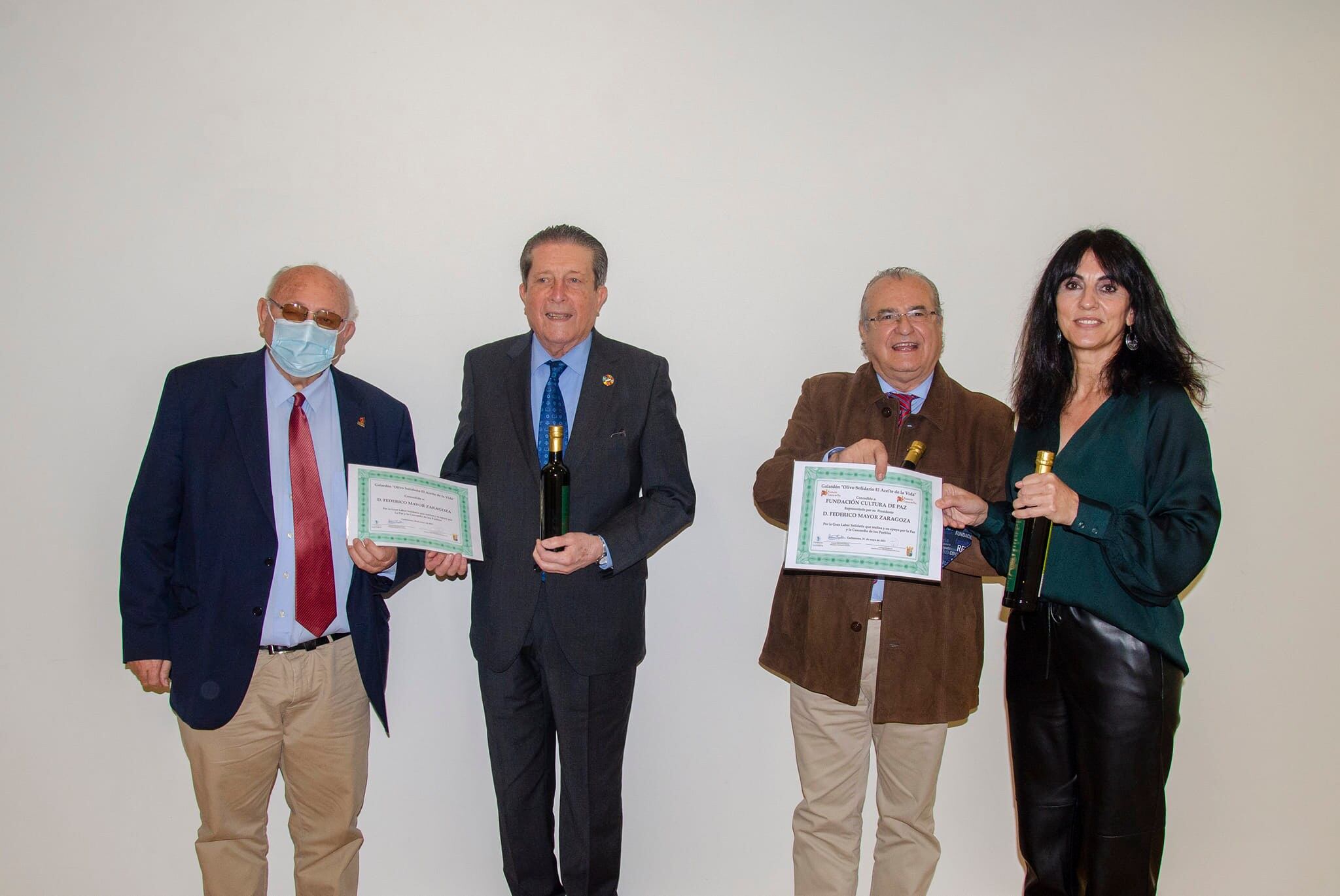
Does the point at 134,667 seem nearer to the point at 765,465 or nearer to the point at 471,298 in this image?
the point at 471,298

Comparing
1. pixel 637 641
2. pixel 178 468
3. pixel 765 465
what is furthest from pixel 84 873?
pixel 765 465

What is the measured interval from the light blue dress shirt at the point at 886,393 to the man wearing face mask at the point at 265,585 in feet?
4.48

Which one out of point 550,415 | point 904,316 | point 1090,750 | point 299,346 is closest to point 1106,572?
point 1090,750

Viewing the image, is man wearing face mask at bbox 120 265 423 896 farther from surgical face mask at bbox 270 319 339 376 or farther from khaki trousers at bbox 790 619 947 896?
khaki trousers at bbox 790 619 947 896

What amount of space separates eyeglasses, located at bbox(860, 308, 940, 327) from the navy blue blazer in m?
1.69

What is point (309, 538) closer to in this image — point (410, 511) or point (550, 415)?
point (410, 511)

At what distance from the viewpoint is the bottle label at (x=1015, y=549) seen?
7.16 feet

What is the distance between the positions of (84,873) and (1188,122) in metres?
Answer: 4.78

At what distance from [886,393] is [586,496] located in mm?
958

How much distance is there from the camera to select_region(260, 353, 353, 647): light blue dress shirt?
2.46 metres

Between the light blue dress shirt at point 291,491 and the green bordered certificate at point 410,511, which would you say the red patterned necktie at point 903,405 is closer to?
the green bordered certificate at point 410,511

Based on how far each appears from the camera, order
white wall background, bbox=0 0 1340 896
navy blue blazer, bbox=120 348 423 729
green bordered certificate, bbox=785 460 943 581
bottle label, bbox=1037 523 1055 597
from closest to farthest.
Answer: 1. bottle label, bbox=1037 523 1055 597
2. green bordered certificate, bbox=785 460 943 581
3. navy blue blazer, bbox=120 348 423 729
4. white wall background, bbox=0 0 1340 896

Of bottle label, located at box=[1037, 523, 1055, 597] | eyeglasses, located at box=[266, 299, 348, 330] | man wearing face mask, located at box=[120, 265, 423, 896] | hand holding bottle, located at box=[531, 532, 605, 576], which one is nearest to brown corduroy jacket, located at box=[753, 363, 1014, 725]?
bottle label, located at box=[1037, 523, 1055, 597]

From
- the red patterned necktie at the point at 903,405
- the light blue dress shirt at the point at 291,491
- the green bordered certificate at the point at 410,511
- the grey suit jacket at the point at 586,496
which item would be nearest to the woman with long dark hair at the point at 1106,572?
the red patterned necktie at the point at 903,405
